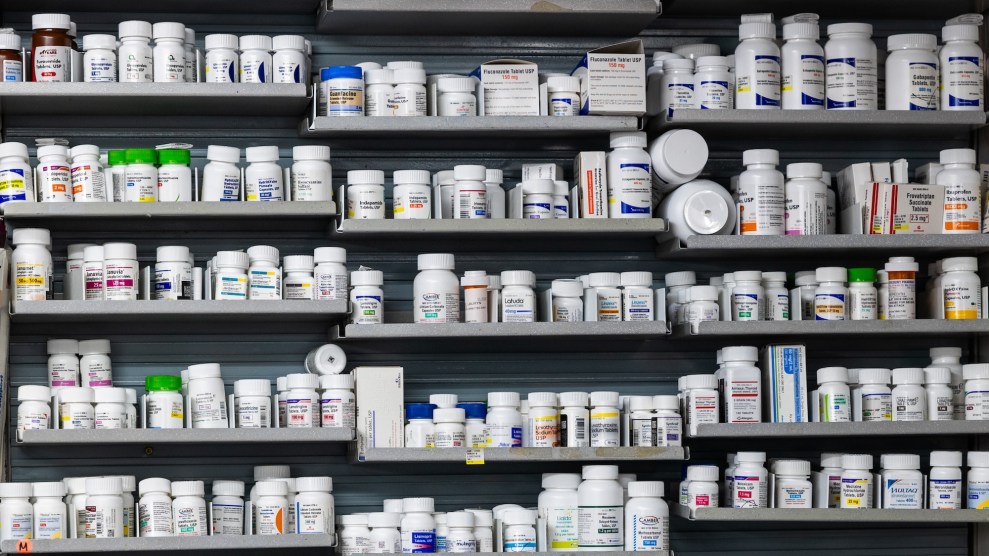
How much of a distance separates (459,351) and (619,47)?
1012mm

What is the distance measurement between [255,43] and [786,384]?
5.78ft

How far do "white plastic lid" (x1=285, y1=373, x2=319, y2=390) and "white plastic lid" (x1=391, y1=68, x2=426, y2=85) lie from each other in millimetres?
864

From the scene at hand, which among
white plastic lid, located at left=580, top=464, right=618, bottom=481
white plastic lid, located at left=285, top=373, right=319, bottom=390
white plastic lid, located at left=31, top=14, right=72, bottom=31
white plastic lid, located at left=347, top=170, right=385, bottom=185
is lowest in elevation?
white plastic lid, located at left=580, top=464, right=618, bottom=481

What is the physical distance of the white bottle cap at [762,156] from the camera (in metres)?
3.60

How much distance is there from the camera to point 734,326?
3.51 meters

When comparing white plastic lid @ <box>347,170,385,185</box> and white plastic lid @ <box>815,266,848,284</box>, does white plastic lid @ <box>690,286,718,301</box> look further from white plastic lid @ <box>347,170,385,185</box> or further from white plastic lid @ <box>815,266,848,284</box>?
white plastic lid @ <box>347,170,385,185</box>

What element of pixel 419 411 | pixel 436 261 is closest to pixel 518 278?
pixel 436 261

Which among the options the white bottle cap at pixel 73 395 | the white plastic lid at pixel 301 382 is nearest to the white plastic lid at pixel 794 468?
the white plastic lid at pixel 301 382

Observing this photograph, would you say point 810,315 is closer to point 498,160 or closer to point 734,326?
point 734,326

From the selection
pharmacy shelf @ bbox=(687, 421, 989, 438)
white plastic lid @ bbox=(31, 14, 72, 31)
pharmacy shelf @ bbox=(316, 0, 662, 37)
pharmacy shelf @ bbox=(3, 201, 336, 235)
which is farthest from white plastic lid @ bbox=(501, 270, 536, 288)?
white plastic lid @ bbox=(31, 14, 72, 31)

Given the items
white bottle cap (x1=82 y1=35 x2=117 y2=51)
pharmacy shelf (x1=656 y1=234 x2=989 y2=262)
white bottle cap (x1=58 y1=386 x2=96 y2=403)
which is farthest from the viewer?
pharmacy shelf (x1=656 y1=234 x2=989 y2=262)

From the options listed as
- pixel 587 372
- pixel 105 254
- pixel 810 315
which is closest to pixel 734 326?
pixel 810 315

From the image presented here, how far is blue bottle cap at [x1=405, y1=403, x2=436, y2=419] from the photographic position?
346cm

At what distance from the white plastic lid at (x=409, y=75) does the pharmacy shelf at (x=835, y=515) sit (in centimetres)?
142
